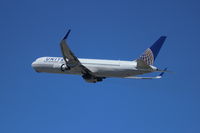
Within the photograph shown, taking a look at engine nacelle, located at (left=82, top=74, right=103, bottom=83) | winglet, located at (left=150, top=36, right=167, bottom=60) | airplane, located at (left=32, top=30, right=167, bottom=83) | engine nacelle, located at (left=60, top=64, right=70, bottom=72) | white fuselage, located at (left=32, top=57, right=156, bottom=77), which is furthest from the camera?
engine nacelle, located at (left=82, top=74, right=103, bottom=83)

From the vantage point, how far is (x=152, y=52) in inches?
2992

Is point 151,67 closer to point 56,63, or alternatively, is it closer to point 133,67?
point 133,67

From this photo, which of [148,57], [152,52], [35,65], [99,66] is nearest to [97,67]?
[99,66]

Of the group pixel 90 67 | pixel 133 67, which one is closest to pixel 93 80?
pixel 90 67

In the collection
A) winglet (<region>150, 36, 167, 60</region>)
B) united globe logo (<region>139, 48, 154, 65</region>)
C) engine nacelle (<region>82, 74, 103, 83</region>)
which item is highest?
winglet (<region>150, 36, 167, 60</region>)

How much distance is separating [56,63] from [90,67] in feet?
19.6

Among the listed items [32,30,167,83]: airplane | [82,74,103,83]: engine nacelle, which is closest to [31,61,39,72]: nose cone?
[32,30,167,83]: airplane

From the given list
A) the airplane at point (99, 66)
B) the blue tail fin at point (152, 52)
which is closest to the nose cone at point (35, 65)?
the airplane at point (99, 66)

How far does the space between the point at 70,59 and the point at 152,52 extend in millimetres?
12115

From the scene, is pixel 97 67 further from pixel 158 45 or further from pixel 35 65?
pixel 35 65

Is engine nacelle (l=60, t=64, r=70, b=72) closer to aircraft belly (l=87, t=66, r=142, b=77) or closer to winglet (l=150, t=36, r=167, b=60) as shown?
aircraft belly (l=87, t=66, r=142, b=77)

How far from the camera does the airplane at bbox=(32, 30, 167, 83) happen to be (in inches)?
2893

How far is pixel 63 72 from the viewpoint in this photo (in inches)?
3172

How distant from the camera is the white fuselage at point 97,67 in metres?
74.9
